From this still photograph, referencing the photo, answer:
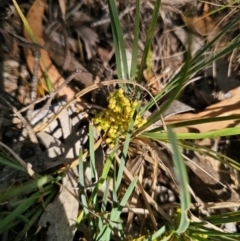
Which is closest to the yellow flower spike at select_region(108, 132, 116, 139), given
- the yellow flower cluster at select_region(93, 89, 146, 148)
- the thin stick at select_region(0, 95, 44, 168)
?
the yellow flower cluster at select_region(93, 89, 146, 148)

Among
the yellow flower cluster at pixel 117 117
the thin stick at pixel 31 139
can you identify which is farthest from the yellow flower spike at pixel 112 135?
the thin stick at pixel 31 139

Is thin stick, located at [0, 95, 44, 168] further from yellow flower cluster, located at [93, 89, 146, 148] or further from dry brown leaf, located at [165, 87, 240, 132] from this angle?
dry brown leaf, located at [165, 87, 240, 132]

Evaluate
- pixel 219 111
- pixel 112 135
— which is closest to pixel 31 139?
pixel 112 135

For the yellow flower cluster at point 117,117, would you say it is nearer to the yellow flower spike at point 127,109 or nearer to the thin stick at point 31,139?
the yellow flower spike at point 127,109

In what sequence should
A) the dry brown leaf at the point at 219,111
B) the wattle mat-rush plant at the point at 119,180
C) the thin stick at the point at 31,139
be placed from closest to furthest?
the wattle mat-rush plant at the point at 119,180 → the thin stick at the point at 31,139 → the dry brown leaf at the point at 219,111

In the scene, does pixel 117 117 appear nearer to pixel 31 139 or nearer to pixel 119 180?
pixel 119 180

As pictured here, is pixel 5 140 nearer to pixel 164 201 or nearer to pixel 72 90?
pixel 72 90
